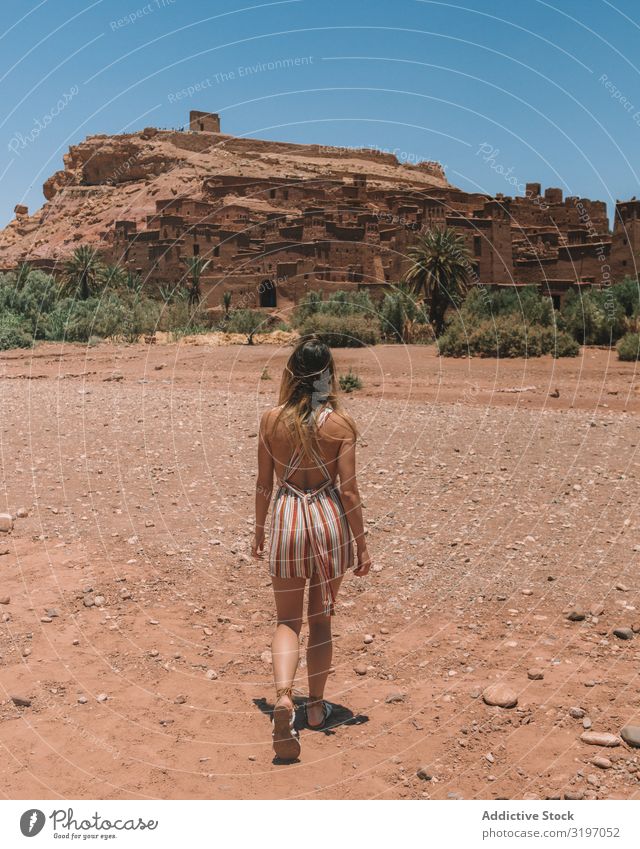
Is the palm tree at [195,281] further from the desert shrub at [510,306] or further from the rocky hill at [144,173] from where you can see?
the rocky hill at [144,173]

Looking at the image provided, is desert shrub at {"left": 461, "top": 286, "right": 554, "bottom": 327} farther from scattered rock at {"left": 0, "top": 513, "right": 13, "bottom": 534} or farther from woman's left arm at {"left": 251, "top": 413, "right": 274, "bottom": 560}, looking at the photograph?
woman's left arm at {"left": 251, "top": 413, "right": 274, "bottom": 560}

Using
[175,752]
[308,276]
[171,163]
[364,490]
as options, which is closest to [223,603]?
[175,752]

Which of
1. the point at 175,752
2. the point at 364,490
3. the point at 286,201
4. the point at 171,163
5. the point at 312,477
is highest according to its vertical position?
the point at 171,163

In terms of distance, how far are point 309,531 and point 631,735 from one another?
1651 mm

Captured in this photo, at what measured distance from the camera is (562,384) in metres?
18.5

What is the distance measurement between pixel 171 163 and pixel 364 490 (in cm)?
8257

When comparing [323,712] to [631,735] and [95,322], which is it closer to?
[631,735]

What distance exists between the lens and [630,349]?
74.2 ft

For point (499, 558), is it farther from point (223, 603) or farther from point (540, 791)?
point (540, 791)

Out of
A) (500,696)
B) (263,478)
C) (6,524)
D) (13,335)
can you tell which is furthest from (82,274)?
(500,696)

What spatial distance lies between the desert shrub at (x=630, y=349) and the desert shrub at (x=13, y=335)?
18.6 m

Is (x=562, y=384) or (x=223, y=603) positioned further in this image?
(x=562, y=384)

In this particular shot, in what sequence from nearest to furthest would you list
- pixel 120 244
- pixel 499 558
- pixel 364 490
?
1. pixel 499 558
2. pixel 364 490
3. pixel 120 244

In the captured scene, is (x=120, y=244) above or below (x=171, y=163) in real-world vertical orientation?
below
